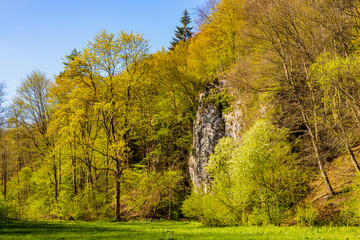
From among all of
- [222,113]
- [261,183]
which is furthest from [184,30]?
[261,183]

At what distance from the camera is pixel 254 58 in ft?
65.9

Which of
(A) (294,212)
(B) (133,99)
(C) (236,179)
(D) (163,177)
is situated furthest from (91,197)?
(A) (294,212)

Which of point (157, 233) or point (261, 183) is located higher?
point (261, 183)

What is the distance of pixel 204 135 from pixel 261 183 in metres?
12.9

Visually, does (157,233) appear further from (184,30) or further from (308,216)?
(184,30)

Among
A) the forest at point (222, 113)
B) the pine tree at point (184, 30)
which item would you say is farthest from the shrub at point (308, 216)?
the pine tree at point (184, 30)

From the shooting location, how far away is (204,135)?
29.4m

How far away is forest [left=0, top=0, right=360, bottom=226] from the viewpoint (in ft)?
51.9

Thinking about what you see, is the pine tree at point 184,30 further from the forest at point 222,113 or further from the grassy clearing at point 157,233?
the grassy clearing at point 157,233

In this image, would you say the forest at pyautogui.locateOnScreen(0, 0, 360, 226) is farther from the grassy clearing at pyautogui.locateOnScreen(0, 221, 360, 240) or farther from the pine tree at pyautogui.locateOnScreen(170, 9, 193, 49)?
the pine tree at pyautogui.locateOnScreen(170, 9, 193, 49)

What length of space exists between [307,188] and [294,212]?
2.61m

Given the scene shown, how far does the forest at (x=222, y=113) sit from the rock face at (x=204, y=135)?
40.4 inches

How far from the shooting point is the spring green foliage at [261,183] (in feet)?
55.9

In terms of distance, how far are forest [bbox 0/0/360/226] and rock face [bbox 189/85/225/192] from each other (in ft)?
3.37
